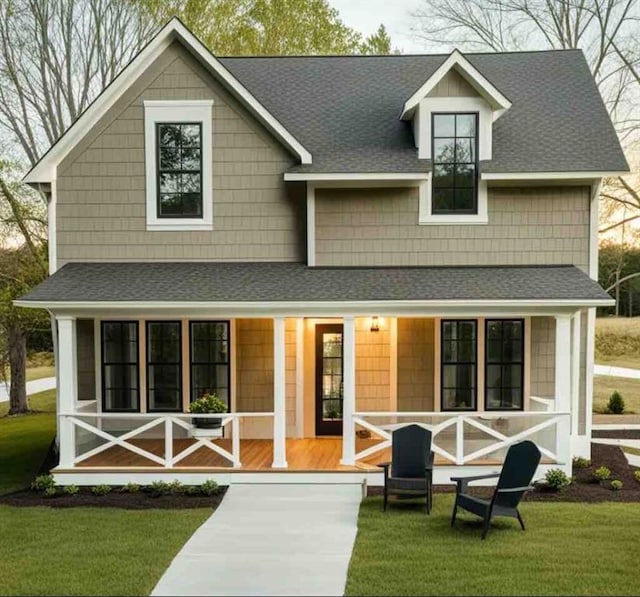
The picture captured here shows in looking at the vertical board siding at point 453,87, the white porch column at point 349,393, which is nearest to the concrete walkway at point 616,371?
the vertical board siding at point 453,87

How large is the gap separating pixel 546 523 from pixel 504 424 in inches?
125

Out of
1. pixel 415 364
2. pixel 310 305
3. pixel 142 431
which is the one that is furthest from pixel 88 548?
pixel 415 364

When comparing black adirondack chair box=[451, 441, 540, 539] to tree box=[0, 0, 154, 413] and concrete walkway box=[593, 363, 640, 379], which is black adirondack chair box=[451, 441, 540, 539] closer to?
tree box=[0, 0, 154, 413]

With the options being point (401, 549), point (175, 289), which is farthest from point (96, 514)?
point (401, 549)

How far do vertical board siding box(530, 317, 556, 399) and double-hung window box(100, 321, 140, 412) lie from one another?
7.64m

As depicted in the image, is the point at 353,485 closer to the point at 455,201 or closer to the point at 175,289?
the point at 175,289

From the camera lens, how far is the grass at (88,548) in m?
6.90

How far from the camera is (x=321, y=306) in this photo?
35.1ft

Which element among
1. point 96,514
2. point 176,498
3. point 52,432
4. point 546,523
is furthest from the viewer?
point 52,432

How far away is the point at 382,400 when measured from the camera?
12633 millimetres

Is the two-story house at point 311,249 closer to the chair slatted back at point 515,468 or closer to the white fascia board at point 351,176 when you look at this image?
the white fascia board at point 351,176

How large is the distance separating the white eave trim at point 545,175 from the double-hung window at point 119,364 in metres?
7.33

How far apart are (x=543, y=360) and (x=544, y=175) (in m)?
3.47

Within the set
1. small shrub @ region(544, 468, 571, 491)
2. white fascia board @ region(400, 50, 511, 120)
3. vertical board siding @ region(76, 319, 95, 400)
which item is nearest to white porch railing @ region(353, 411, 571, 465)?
small shrub @ region(544, 468, 571, 491)
